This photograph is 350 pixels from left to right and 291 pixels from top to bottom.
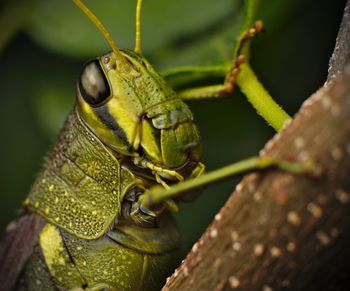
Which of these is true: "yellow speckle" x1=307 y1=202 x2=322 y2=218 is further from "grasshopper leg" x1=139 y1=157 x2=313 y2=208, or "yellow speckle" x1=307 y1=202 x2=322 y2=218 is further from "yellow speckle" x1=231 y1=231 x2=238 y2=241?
"yellow speckle" x1=231 y1=231 x2=238 y2=241

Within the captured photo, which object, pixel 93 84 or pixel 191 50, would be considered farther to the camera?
pixel 191 50

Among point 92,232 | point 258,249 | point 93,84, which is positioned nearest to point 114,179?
point 92,232

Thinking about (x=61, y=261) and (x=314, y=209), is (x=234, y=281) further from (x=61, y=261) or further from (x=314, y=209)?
(x=61, y=261)

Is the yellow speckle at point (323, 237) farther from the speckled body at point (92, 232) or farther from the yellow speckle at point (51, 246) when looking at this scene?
the yellow speckle at point (51, 246)

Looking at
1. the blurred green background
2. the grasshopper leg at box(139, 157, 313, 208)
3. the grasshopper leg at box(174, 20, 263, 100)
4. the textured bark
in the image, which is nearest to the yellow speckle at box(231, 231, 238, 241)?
the grasshopper leg at box(139, 157, 313, 208)

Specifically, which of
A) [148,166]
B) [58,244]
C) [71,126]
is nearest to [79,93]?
[71,126]

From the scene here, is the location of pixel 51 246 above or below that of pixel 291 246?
below
